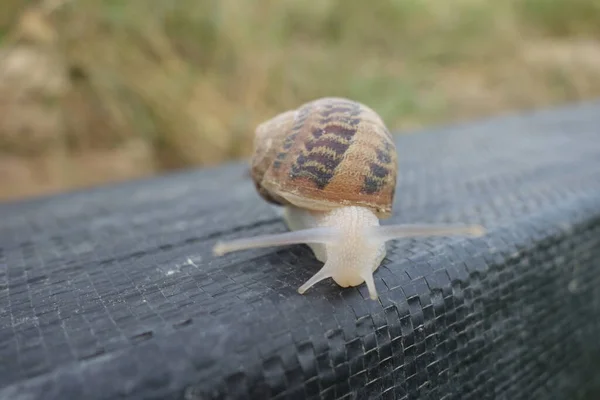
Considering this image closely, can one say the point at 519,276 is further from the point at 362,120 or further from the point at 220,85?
the point at 220,85

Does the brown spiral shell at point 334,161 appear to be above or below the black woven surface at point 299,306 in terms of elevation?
above

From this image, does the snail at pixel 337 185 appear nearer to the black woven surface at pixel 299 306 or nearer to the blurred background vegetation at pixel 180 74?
the black woven surface at pixel 299 306

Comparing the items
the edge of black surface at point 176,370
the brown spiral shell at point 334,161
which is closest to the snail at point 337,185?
the brown spiral shell at point 334,161

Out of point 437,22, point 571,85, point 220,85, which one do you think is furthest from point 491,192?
point 571,85

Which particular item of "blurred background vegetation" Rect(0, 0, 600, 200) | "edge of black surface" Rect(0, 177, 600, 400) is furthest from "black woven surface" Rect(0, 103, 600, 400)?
"blurred background vegetation" Rect(0, 0, 600, 200)

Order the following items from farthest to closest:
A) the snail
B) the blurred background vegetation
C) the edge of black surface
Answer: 1. the blurred background vegetation
2. the snail
3. the edge of black surface

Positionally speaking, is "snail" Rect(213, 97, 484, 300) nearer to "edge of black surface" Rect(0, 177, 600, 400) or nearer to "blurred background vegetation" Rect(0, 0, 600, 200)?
"edge of black surface" Rect(0, 177, 600, 400)

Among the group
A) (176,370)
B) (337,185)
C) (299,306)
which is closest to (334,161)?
(337,185)
